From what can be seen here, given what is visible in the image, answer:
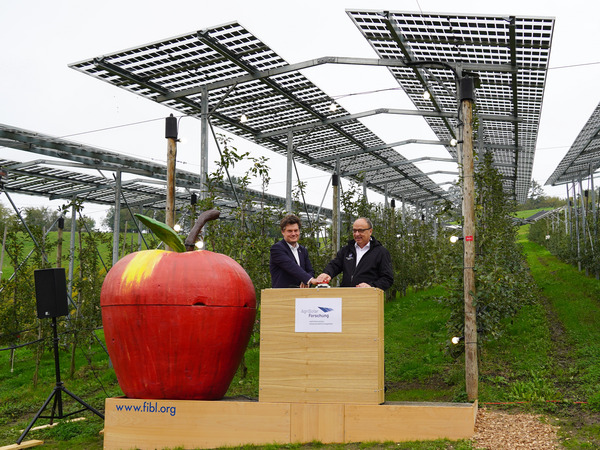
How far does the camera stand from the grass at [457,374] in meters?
6.93

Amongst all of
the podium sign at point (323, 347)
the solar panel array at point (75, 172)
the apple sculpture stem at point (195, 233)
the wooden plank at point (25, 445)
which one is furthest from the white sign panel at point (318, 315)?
the solar panel array at point (75, 172)

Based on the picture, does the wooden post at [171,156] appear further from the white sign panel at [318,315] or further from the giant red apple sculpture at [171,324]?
the white sign panel at [318,315]

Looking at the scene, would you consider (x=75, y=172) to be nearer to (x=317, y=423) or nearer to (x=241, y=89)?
A: (x=241, y=89)

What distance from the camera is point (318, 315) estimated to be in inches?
227

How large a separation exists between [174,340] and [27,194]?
12.5 meters

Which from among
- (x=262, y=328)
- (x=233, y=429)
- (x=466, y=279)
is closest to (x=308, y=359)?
(x=262, y=328)

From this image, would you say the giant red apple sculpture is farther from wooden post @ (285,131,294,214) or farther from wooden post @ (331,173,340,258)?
wooden post @ (331,173,340,258)

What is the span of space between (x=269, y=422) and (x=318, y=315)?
1091mm

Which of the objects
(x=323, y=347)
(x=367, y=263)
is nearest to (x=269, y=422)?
(x=323, y=347)

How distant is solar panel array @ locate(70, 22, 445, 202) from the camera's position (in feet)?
35.6

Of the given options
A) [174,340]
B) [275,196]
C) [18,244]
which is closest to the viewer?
[174,340]

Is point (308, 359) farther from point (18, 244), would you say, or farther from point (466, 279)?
point (18, 244)

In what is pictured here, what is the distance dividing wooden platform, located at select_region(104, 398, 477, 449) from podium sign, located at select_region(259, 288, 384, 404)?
12 cm

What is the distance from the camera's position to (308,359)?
5715mm
